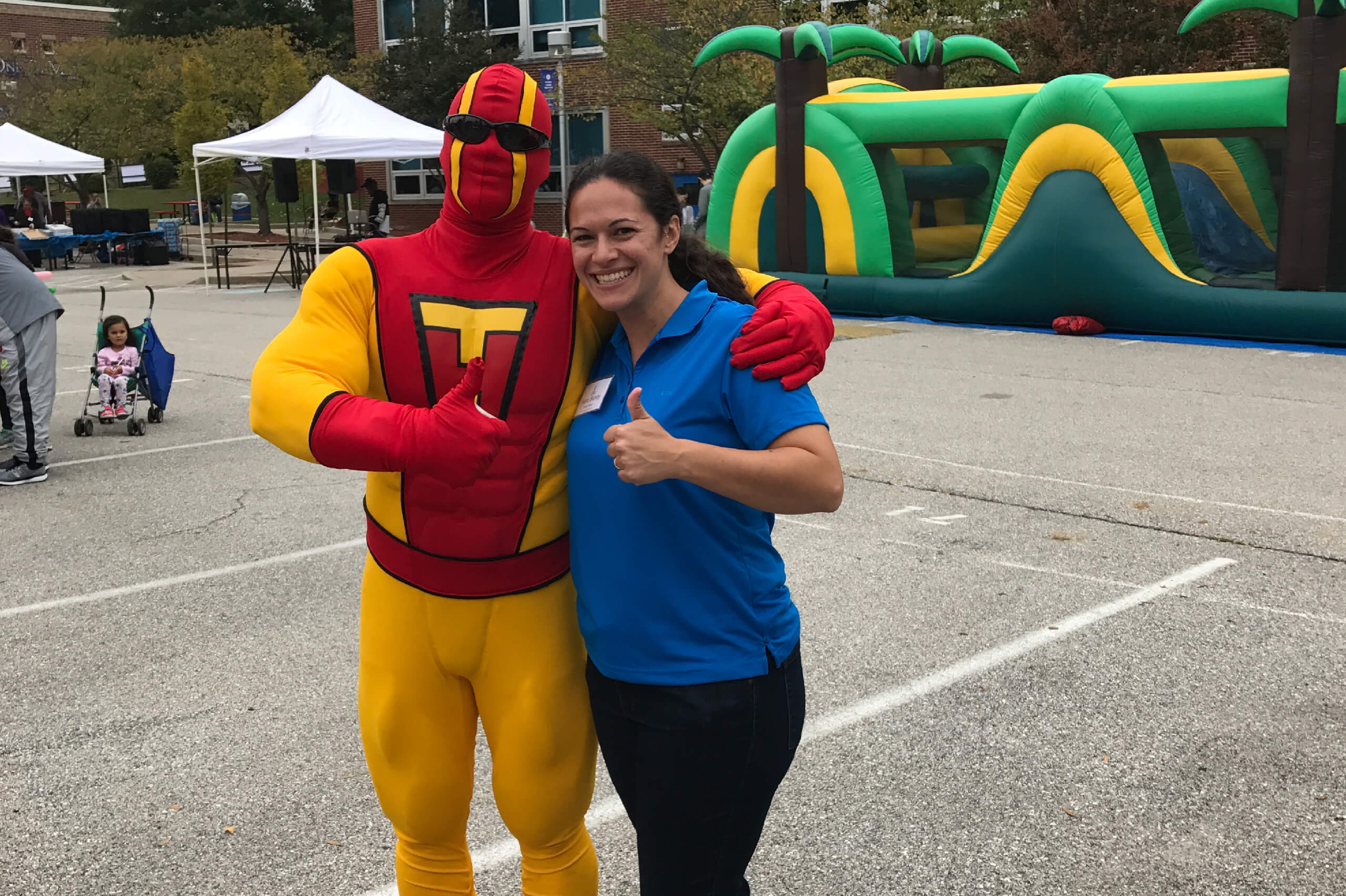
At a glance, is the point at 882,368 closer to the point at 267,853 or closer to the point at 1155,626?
the point at 1155,626

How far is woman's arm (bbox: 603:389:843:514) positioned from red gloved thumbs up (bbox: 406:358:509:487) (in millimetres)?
196

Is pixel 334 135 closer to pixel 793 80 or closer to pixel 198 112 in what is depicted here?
pixel 793 80

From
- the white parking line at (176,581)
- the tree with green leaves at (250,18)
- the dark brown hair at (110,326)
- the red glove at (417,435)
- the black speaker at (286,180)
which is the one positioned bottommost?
the white parking line at (176,581)

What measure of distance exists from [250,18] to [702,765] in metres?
49.5

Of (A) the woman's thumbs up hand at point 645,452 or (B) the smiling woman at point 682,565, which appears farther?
(B) the smiling woman at point 682,565

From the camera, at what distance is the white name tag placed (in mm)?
2209

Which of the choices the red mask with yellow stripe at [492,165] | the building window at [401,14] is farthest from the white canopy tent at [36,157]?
the red mask with yellow stripe at [492,165]

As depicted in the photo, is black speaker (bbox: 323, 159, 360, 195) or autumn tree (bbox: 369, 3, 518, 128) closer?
black speaker (bbox: 323, 159, 360, 195)

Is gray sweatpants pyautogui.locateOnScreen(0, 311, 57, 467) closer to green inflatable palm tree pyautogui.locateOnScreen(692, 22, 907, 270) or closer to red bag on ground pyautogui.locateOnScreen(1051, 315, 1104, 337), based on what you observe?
green inflatable palm tree pyautogui.locateOnScreen(692, 22, 907, 270)

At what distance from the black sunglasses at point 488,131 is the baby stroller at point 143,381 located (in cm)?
756

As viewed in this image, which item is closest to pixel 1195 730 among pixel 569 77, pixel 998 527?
pixel 998 527

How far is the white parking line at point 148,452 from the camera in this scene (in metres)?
8.33

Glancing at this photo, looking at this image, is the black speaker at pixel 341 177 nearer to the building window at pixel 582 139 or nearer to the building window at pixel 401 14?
the building window at pixel 582 139

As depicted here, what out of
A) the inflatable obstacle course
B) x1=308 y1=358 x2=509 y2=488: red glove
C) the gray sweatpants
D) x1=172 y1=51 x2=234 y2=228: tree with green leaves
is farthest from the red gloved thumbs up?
x1=172 y1=51 x2=234 y2=228: tree with green leaves
